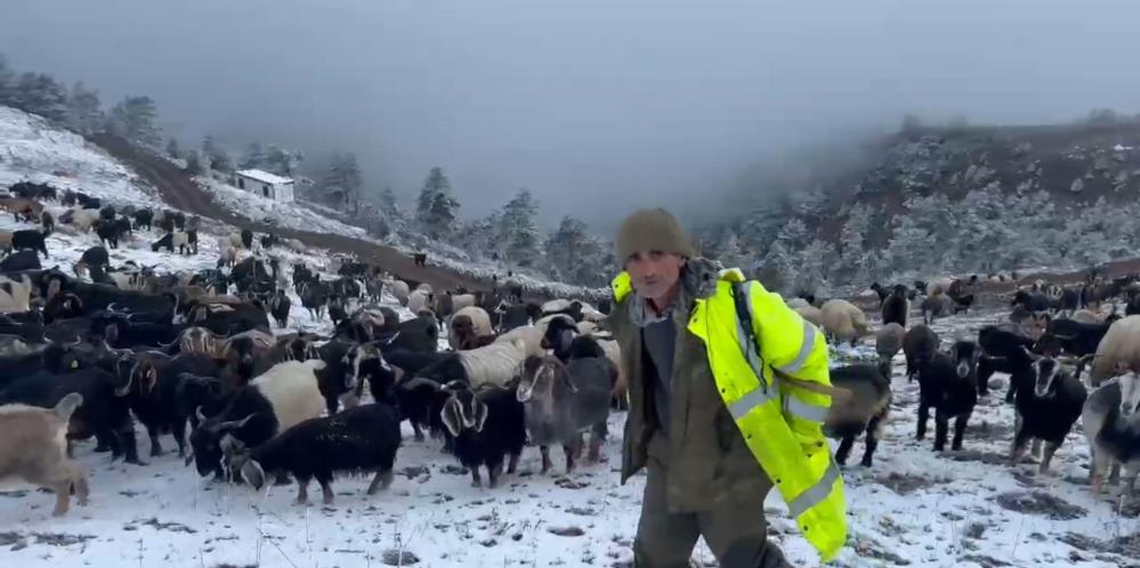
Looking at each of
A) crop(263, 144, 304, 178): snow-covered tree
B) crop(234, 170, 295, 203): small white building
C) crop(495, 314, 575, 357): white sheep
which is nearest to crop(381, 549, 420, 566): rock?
crop(495, 314, 575, 357): white sheep

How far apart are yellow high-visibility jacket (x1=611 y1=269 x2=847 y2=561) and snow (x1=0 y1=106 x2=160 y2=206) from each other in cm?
5871

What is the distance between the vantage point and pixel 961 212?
97.0 metres

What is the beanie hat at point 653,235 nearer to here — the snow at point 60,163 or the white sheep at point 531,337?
the white sheep at point 531,337

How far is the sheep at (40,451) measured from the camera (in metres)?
8.73

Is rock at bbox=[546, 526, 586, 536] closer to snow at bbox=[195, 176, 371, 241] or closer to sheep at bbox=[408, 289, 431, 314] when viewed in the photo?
sheep at bbox=[408, 289, 431, 314]

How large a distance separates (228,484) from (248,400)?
1.19 metres

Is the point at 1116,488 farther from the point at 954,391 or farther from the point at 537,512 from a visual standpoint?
the point at 537,512

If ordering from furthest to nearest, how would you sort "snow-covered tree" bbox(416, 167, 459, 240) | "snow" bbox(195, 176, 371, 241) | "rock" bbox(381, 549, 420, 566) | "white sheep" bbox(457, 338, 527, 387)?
"snow-covered tree" bbox(416, 167, 459, 240) → "snow" bbox(195, 176, 371, 241) → "white sheep" bbox(457, 338, 527, 387) → "rock" bbox(381, 549, 420, 566)

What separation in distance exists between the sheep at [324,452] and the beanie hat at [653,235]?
643 cm

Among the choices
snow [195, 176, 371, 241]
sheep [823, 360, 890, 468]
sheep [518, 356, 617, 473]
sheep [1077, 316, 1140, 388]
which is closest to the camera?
sheep [518, 356, 617, 473]

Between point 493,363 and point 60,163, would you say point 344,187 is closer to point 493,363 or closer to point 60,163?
point 60,163

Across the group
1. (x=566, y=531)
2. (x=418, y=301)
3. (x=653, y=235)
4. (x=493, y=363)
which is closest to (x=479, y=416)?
(x=566, y=531)

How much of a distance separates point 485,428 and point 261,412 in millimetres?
2914

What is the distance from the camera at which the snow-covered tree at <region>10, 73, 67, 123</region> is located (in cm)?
9819
